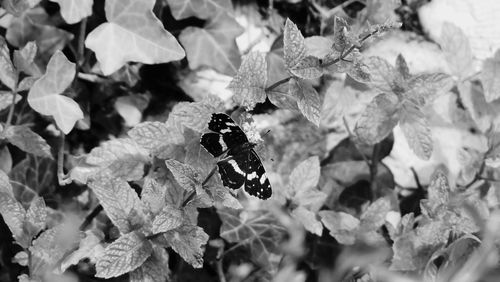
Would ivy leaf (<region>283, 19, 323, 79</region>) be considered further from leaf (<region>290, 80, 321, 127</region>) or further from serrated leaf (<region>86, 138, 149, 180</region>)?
serrated leaf (<region>86, 138, 149, 180</region>)

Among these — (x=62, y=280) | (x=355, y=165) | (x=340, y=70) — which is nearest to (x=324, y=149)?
(x=355, y=165)

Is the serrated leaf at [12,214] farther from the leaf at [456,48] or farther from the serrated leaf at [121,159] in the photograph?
the leaf at [456,48]

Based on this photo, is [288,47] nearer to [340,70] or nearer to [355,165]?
[340,70]

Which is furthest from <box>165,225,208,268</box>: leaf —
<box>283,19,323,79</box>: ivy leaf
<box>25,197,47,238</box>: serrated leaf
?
<box>283,19,323,79</box>: ivy leaf

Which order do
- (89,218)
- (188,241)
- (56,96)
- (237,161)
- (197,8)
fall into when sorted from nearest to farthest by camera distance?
(237,161) → (188,241) → (56,96) → (89,218) → (197,8)

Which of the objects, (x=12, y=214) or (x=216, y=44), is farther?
(x=216, y=44)

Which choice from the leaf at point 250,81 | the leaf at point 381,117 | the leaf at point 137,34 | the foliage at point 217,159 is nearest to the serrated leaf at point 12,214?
the foliage at point 217,159

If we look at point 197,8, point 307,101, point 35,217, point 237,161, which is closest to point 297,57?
point 307,101

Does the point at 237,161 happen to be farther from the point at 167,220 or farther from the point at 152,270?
the point at 152,270
